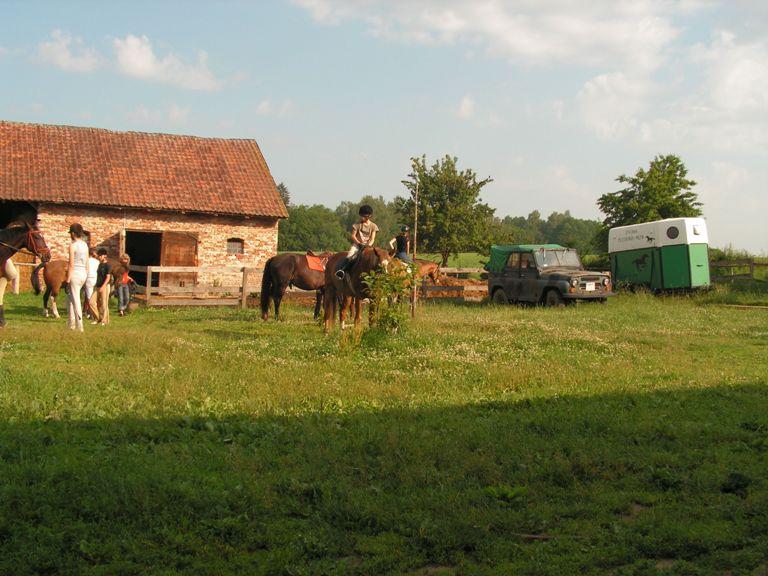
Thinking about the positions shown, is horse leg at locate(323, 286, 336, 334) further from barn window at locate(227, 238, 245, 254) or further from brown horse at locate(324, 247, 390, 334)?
barn window at locate(227, 238, 245, 254)

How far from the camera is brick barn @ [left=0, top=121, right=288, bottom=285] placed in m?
29.5

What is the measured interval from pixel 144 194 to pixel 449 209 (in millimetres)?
19940

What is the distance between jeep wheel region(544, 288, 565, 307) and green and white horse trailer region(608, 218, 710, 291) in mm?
5968

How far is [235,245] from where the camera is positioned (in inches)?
1254

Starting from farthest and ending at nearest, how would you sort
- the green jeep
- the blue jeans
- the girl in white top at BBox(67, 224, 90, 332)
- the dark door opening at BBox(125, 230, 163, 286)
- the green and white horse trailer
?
the dark door opening at BBox(125, 230, 163, 286), the green and white horse trailer, the green jeep, the blue jeans, the girl in white top at BBox(67, 224, 90, 332)

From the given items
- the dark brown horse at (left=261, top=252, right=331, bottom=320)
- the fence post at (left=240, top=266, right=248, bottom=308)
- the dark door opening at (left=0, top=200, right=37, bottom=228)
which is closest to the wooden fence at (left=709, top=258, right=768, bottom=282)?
the dark brown horse at (left=261, top=252, right=331, bottom=320)

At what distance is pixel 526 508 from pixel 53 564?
2982 mm

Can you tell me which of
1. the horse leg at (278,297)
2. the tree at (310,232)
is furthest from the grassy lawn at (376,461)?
the tree at (310,232)

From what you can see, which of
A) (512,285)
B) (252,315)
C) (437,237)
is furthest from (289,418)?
(437,237)

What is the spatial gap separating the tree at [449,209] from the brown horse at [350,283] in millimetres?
29578

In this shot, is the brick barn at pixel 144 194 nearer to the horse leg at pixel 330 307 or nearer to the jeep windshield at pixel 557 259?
the jeep windshield at pixel 557 259

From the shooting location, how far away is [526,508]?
213 inches

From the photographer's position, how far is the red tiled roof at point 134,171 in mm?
29719

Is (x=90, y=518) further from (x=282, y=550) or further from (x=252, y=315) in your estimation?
(x=252, y=315)
